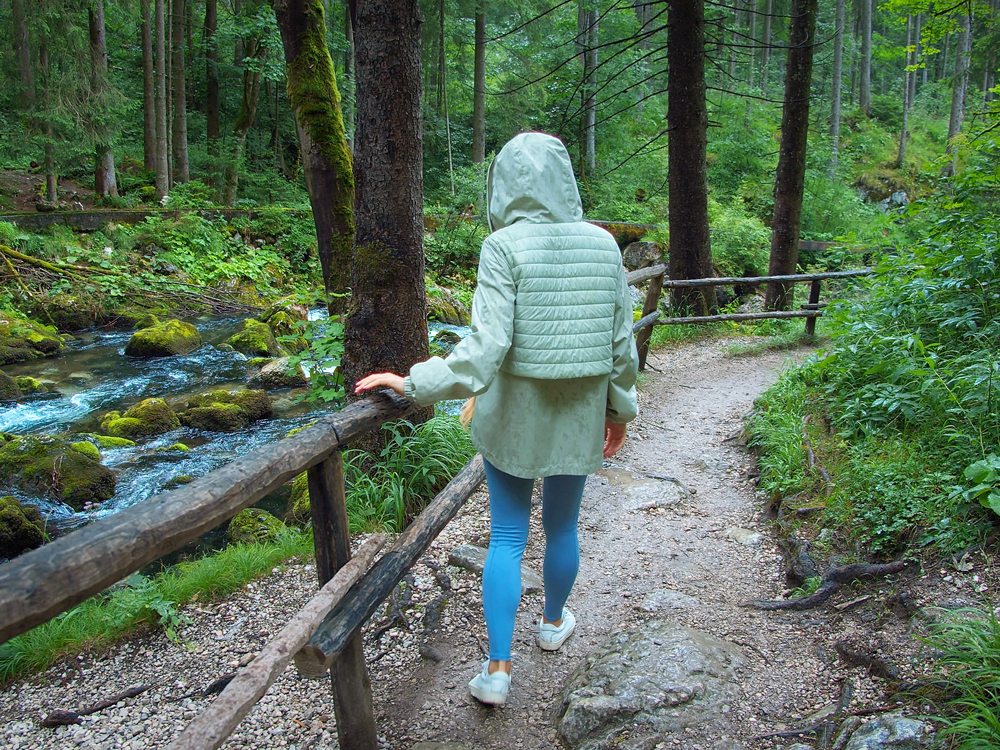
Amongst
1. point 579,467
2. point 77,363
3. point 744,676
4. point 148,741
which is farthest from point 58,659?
point 77,363

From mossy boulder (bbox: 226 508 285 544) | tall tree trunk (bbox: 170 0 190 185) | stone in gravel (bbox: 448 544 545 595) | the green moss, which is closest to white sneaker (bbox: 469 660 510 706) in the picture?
stone in gravel (bbox: 448 544 545 595)

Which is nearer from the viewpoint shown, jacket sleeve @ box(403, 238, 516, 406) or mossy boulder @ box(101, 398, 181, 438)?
jacket sleeve @ box(403, 238, 516, 406)

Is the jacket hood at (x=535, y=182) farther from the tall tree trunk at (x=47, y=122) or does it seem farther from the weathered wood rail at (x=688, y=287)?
the tall tree trunk at (x=47, y=122)

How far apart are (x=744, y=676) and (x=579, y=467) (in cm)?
121

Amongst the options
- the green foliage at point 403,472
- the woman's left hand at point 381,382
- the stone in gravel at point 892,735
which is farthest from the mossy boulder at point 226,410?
the stone in gravel at point 892,735

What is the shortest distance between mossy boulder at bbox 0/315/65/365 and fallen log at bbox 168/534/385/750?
10.1 m

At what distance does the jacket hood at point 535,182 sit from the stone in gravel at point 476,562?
221 cm

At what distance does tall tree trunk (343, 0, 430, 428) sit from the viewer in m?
4.13

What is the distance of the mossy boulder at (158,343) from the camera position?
1038 cm

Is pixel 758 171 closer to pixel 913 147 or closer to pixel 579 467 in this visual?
pixel 913 147

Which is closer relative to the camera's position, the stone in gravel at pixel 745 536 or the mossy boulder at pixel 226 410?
the stone in gravel at pixel 745 536

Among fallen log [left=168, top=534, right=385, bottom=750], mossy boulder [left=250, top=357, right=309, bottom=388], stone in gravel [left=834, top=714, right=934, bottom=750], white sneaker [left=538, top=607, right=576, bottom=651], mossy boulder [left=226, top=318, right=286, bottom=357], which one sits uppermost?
mossy boulder [left=226, top=318, right=286, bottom=357]

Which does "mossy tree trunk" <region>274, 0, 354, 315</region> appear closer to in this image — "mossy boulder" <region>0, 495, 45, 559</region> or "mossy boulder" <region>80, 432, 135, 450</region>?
"mossy boulder" <region>0, 495, 45, 559</region>

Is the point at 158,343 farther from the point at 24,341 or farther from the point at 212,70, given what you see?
the point at 212,70
